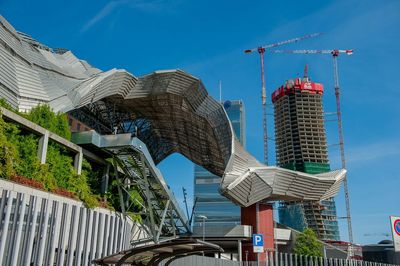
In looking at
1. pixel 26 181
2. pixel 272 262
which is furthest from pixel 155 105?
pixel 272 262

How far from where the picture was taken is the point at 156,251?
1482cm

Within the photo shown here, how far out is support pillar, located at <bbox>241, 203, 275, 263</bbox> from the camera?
5819cm

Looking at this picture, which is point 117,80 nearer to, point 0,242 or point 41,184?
point 41,184

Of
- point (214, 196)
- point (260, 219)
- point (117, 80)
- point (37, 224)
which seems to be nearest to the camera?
point (37, 224)

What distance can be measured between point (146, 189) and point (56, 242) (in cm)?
2550

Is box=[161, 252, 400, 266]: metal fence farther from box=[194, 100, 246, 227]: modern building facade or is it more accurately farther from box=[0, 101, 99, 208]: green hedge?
box=[194, 100, 246, 227]: modern building facade

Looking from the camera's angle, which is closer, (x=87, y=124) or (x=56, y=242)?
(x=56, y=242)

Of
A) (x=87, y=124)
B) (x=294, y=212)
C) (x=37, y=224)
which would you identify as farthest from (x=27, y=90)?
(x=294, y=212)

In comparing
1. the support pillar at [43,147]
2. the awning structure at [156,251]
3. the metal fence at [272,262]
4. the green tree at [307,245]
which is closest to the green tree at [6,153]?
the support pillar at [43,147]

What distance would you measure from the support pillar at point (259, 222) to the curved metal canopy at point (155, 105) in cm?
245

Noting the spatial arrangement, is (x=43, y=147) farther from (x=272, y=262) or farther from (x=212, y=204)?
(x=212, y=204)

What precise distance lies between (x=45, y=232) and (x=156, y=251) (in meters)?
5.27

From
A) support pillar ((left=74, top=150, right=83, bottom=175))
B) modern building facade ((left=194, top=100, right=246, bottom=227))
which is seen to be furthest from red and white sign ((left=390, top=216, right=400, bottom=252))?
modern building facade ((left=194, top=100, right=246, bottom=227))

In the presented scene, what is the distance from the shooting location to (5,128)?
108ft
